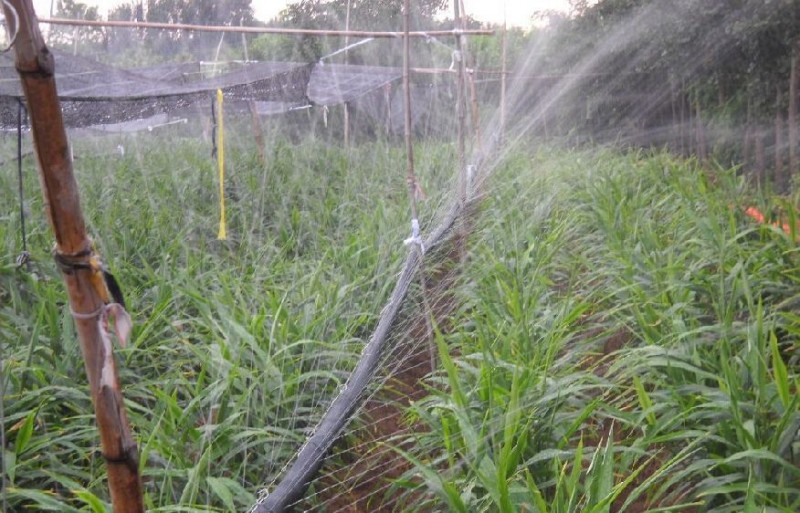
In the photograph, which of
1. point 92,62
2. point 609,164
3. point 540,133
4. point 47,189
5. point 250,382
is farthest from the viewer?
point 540,133

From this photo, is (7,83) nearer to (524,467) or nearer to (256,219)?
(256,219)

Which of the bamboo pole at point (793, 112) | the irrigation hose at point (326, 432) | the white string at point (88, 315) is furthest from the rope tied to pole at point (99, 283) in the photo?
the bamboo pole at point (793, 112)

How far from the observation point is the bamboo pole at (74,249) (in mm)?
879

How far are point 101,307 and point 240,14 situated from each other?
14.1ft

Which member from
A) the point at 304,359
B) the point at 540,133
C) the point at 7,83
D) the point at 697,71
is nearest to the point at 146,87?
the point at 7,83

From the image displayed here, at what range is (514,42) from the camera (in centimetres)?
1212

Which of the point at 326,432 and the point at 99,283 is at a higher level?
the point at 99,283

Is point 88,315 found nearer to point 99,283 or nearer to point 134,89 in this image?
point 99,283

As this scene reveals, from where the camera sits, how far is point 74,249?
3.05 feet

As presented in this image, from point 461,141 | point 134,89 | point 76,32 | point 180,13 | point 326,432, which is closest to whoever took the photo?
point 326,432

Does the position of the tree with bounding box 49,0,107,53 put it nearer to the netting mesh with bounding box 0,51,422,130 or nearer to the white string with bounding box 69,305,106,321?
the netting mesh with bounding box 0,51,422,130

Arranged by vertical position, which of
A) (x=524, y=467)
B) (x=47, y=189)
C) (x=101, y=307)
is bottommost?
(x=524, y=467)

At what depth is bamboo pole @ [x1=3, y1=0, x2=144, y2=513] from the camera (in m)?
0.88

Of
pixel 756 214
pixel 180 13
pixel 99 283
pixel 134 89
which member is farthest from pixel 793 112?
pixel 99 283
